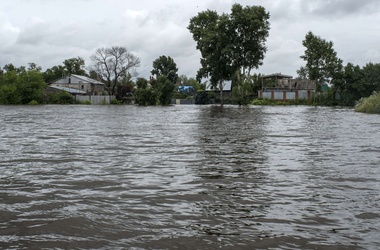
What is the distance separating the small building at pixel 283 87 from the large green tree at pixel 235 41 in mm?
16323

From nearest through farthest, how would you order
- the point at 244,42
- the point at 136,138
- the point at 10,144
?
the point at 10,144 → the point at 136,138 → the point at 244,42

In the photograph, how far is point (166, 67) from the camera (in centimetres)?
13088

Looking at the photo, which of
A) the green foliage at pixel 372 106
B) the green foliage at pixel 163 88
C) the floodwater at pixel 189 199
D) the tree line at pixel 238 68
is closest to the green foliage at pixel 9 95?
the tree line at pixel 238 68

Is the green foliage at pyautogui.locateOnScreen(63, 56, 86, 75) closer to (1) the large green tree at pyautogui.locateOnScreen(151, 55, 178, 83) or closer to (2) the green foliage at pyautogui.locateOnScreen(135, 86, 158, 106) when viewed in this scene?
(1) the large green tree at pyautogui.locateOnScreen(151, 55, 178, 83)

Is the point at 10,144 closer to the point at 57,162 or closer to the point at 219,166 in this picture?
the point at 57,162

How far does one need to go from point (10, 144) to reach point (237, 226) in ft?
32.1

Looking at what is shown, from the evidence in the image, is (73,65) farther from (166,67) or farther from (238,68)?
(238,68)

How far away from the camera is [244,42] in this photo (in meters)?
65.2

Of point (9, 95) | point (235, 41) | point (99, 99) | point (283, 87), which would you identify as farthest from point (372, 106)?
point (9, 95)

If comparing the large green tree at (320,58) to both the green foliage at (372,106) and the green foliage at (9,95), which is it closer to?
the green foliage at (372,106)

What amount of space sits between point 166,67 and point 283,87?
163 feet

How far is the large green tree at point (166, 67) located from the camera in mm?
130000

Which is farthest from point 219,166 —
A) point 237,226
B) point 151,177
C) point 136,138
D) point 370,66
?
point 370,66

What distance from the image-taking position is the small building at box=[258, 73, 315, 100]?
8225 cm
